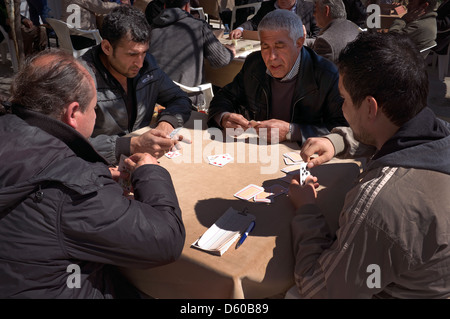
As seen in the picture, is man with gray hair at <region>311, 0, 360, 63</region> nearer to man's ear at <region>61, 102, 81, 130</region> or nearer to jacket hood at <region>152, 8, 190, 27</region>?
jacket hood at <region>152, 8, 190, 27</region>

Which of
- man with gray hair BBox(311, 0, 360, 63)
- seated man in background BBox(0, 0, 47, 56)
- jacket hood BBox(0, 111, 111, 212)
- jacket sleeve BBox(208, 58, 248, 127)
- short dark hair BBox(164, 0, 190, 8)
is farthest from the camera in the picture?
seated man in background BBox(0, 0, 47, 56)

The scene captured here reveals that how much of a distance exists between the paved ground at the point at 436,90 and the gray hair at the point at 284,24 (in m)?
3.91

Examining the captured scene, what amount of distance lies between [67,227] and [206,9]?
10205mm

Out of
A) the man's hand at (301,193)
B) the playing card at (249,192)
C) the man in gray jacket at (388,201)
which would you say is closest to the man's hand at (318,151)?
the man's hand at (301,193)

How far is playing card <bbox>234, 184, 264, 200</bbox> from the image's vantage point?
1.86 m

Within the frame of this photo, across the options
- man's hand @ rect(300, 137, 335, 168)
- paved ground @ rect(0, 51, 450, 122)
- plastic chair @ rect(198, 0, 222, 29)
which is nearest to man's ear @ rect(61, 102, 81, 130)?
man's hand @ rect(300, 137, 335, 168)

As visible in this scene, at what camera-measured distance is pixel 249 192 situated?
189cm

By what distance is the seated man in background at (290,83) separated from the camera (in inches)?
106

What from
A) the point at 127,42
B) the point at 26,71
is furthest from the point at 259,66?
the point at 26,71

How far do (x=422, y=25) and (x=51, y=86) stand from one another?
603cm

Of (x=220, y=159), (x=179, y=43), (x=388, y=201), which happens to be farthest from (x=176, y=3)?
(x=388, y=201)

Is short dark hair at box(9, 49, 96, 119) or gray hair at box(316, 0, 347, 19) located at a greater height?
short dark hair at box(9, 49, 96, 119)

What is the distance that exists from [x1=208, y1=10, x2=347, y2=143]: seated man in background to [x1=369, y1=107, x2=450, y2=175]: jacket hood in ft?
3.72
